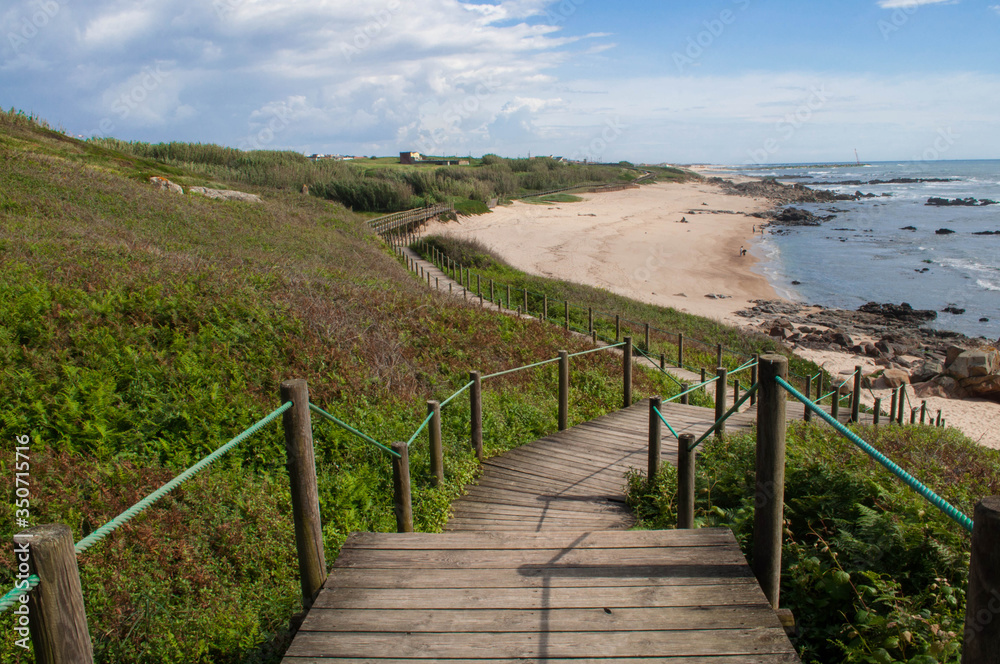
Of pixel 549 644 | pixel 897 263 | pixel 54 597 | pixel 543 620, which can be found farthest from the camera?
pixel 897 263

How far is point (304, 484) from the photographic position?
3406 mm

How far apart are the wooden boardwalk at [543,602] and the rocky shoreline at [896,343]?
61.2 feet

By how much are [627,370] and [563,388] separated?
1723 millimetres

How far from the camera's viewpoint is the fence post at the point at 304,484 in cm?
332

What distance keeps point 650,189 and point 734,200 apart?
12.2 metres

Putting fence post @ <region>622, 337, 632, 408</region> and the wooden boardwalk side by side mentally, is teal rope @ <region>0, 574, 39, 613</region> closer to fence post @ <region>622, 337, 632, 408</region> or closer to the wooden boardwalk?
the wooden boardwalk

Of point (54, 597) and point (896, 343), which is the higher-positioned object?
point (54, 597)

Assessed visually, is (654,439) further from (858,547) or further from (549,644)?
(549,644)

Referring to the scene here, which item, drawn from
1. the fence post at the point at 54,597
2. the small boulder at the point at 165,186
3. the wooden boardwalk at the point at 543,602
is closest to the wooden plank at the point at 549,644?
the wooden boardwalk at the point at 543,602

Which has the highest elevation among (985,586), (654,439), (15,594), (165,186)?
(165,186)

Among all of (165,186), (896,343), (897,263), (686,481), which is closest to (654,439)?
(686,481)

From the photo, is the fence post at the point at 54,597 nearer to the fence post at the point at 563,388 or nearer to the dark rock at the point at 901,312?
the fence post at the point at 563,388

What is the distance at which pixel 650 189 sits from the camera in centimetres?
9044

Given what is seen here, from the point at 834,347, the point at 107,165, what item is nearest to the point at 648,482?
the point at 834,347
